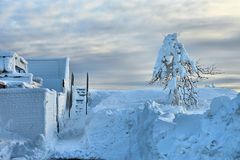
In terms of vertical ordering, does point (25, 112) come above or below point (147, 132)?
above

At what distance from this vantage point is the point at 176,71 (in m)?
27.1

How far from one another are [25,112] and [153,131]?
820 centimetres

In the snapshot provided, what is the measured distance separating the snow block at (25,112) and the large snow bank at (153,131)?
1.30 m

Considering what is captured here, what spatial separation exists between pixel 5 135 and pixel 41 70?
11.9m

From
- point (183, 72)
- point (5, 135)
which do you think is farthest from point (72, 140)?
point (183, 72)

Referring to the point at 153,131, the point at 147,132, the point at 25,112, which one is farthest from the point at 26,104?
the point at 153,131

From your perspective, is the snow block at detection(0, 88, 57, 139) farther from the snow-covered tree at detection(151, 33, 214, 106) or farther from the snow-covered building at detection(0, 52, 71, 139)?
the snow-covered tree at detection(151, 33, 214, 106)

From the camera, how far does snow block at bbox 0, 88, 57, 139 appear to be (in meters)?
23.2

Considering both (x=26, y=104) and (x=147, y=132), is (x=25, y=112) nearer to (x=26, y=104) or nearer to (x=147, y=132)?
(x=26, y=104)

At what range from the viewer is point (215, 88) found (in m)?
34.8

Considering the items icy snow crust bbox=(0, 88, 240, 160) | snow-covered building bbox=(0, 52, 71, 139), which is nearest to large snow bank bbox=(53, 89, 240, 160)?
icy snow crust bbox=(0, 88, 240, 160)

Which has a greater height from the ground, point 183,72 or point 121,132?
point 183,72

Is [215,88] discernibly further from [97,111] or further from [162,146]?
[162,146]

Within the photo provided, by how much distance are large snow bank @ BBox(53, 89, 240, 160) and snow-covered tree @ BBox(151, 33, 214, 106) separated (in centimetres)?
140
